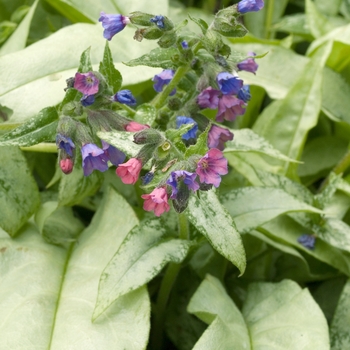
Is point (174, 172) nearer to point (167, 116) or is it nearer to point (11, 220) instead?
point (167, 116)

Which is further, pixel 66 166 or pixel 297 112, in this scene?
pixel 297 112

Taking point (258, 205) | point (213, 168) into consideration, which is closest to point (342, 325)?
point (258, 205)

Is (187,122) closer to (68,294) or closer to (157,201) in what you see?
(157,201)

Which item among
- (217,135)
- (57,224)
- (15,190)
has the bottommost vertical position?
(57,224)

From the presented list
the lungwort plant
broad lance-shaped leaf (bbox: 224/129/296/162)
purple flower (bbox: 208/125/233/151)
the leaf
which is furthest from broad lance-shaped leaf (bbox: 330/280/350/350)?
the leaf

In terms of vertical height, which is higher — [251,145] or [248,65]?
[248,65]

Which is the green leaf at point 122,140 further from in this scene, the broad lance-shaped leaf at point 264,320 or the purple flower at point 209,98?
the broad lance-shaped leaf at point 264,320

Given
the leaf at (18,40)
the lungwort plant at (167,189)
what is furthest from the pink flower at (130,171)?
the leaf at (18,40)

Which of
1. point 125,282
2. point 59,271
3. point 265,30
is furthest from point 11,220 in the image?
point 265,30
